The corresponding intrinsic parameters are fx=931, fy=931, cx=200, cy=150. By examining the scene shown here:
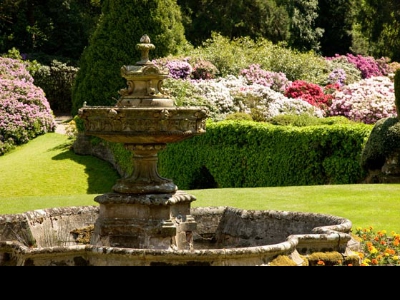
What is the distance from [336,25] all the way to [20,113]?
24.8 metres

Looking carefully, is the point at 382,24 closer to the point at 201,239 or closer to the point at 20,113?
the point at 20,113

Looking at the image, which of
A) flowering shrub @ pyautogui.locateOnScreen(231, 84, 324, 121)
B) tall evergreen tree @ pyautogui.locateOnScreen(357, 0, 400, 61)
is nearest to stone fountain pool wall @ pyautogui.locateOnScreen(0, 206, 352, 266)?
flowering shrub @ pyautogui.locateOnScreen(231, 84, 324, 121)

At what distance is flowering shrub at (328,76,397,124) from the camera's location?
84.2ft

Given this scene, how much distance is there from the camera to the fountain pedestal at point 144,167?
8867mm

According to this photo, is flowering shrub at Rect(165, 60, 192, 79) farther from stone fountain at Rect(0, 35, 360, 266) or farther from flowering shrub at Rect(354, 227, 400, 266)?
stone fountain at Rect(0, 35, 360, 266)

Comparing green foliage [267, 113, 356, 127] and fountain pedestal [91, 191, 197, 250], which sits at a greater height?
fountain pedestal [91, 191, 197, 250]

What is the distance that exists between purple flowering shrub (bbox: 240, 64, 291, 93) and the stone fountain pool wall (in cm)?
1857

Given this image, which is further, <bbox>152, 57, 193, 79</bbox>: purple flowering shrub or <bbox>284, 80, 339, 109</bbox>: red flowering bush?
<bbox>284, 80, 339, 109</bbox>: red flowering bush

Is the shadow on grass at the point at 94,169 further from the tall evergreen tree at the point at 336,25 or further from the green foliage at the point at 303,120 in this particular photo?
the tall evergreen tree at the point at 336,25

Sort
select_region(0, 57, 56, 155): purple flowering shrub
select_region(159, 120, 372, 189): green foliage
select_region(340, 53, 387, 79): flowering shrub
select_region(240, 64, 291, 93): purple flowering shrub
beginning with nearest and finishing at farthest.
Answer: select_region(159, 120, 372, 189): green foliage < select_region(0, 57, 56, 155): purple flowering shrub < select_region(240, 64, 291, 93): purple flowering shrub < select_region(340, 53, 387, 79): flowering shrub

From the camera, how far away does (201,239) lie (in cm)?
1063

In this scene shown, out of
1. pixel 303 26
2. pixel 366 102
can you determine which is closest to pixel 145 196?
pixel 366 102
